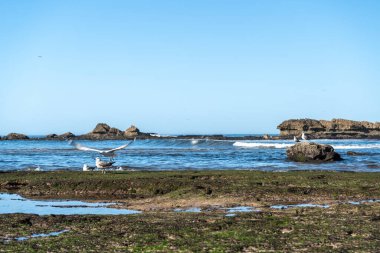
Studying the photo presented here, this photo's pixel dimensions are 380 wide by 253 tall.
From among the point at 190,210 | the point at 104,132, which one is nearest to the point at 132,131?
the point at 104,132

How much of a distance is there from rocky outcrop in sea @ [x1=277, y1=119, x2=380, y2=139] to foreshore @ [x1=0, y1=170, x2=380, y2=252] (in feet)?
404

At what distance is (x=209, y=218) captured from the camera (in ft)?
54.2

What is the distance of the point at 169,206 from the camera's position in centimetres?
2086

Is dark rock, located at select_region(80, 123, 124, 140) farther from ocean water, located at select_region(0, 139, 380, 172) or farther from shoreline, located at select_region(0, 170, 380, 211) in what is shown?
shoreline, located at select_region(0, 170, 380, 211)

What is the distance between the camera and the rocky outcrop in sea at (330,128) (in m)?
148

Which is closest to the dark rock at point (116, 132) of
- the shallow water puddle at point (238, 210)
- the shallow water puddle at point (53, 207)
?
the shallow water puddle at point (53, 207)

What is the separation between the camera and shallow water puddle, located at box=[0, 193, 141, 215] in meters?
19.9

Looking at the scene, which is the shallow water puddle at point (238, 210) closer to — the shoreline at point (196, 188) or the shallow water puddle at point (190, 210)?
the shoreline at point (196, 188)

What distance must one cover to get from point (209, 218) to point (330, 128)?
141784 millimetres

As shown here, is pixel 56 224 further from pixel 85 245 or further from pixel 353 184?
pixel 353 184

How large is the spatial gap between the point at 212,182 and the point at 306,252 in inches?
609

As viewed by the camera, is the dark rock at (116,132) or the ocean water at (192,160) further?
the dark rock at (116,132)

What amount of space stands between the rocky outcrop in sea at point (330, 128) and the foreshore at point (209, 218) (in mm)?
123017

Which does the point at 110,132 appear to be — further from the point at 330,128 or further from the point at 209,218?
the point at 209,218
